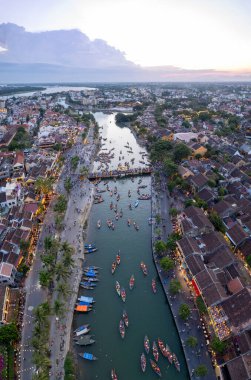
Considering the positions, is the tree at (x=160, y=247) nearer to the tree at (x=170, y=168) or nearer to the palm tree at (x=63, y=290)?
the palm tree at (x=63, y=290)

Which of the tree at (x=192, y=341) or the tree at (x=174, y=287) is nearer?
the tree at (x=192, y=341)

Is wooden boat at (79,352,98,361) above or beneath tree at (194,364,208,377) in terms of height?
beneath

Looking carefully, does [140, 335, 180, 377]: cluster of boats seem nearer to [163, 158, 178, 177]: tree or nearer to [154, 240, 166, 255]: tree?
[154, 240, 166, 255]: tree

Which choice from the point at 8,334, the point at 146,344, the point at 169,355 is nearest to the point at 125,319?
the point at 146,344

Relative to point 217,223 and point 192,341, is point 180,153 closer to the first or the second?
point 217,223

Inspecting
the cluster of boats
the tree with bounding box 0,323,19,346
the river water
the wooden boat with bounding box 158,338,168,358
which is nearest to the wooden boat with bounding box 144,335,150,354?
the cluster of boats

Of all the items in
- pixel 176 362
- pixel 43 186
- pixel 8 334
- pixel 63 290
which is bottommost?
pixel 176 362

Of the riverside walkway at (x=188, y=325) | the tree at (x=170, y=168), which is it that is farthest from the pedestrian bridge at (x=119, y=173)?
the riverside walkway at (x=188, y=325)
